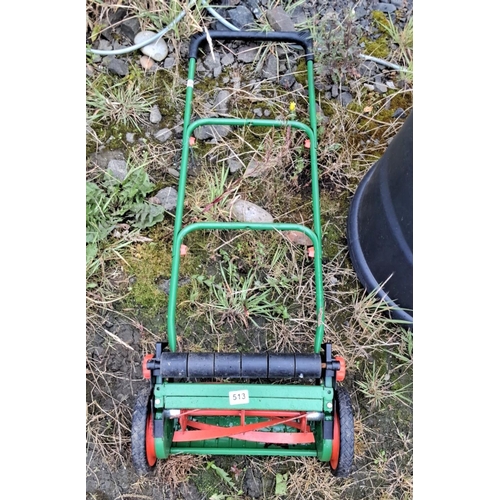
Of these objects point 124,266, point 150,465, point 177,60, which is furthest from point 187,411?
point 177,60

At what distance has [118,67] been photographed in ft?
8.50

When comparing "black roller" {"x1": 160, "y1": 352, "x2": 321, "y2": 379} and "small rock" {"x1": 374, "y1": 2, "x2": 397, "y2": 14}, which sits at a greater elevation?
"small rock" {"x1": 374, "y1": 2, "x2": 397, "y2": 14}

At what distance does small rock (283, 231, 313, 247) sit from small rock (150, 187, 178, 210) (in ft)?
1.79

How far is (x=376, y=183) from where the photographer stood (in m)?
2.06

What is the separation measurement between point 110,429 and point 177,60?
1764mm

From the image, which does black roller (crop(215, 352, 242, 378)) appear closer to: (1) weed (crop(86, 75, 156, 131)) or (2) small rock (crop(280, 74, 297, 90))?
(1) weed (crop(86, 75, 156, 131))

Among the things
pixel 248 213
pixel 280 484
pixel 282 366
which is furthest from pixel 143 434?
pixel 248 213

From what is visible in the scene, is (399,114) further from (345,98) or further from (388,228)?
(388,228)

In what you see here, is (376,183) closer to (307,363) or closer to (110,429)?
(307,363)

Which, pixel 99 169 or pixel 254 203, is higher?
pixel 99 169

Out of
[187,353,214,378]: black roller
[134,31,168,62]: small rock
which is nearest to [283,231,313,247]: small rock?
[187,353,214,378]: black roller

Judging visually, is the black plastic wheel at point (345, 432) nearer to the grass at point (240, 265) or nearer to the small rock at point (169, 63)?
the grass at point (240, 265)

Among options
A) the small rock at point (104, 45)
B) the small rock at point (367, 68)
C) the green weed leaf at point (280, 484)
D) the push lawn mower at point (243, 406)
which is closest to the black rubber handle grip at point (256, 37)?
the small rock at point (367, 68)

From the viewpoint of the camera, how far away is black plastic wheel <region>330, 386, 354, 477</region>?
183cm
